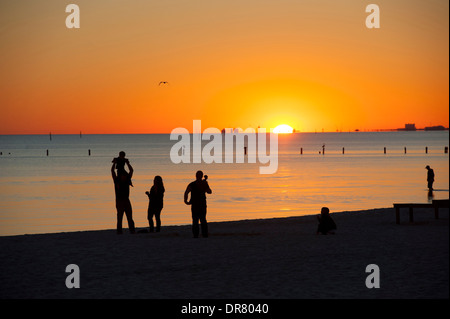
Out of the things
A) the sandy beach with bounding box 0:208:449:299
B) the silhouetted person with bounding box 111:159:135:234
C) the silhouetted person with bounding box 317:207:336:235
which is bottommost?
the sandy beach with bounding box 0:208:449:299

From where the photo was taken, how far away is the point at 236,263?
1361cm

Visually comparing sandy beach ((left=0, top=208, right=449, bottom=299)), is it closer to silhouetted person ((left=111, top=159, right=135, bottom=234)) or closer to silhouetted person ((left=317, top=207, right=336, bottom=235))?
silhouetted person ((left=317, top=207, right=336, bottom=235))

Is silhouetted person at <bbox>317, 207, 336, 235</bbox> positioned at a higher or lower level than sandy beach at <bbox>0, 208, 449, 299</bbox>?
higher

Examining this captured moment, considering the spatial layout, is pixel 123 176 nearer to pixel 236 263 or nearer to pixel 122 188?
pixel 122 188

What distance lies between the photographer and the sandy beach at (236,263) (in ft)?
35.6

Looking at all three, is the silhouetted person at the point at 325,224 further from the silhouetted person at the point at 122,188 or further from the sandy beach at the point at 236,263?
the silhouetted person at the point at 122,188

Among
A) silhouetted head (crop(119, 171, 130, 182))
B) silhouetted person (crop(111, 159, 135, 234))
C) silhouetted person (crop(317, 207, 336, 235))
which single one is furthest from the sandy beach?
silhouetted head (crop(119, 171, 130, 182))

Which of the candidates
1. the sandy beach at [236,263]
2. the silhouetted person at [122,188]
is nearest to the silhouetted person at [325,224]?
the sandy beach at [236,263]

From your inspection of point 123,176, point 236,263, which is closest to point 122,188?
point 123,176

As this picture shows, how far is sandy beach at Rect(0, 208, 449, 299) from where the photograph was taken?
1085 cm

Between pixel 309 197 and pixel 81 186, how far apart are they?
72.4ft

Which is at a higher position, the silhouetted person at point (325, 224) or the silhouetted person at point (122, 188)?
the silhouetted person at point (122, 188)
